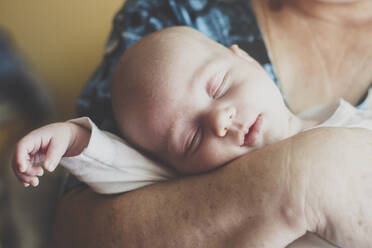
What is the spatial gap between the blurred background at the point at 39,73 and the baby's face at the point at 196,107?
120 cm

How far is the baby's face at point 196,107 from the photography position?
79 centimetres

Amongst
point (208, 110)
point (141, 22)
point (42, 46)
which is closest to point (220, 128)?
point (208, 110)

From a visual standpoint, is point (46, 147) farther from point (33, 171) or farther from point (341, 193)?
point (341, 193)

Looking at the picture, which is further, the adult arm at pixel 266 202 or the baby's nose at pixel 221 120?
the baby's nose at pixel 221 120

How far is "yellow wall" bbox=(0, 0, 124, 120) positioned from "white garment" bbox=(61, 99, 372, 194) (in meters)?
1.37

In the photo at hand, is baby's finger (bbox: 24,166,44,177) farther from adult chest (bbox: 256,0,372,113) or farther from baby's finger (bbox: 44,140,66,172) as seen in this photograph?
adult chest (bbox: 256,0,372,113)

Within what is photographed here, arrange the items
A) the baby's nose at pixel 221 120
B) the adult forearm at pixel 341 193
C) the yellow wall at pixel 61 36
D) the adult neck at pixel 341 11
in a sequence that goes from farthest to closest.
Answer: the yellow wall at pixel 61 36
the adult neck at pixel 341 11
the baby's nose at pixel 221 120
the adult forearm at pixel 341 193

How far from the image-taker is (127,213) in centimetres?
83

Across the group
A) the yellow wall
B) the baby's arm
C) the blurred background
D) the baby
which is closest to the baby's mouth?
the baby

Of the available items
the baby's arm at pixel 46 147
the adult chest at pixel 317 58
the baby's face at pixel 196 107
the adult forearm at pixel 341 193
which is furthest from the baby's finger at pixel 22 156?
the adult chest at pixel 317 58

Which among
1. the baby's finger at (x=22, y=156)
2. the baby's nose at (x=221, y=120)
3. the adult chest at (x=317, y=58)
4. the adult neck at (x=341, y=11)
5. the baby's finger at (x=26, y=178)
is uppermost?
the baby's finger at (x=22, y=156)

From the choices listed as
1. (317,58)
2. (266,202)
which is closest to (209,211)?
Answer: (266,202)

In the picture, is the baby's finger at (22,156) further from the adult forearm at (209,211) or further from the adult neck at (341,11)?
the adult neck at (341,11)

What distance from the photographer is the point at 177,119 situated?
32.0 inches
